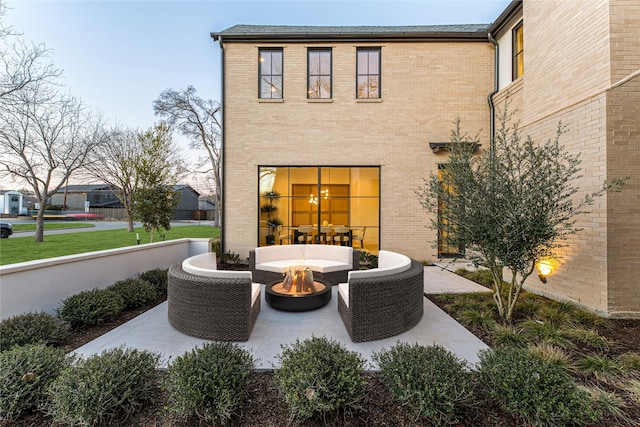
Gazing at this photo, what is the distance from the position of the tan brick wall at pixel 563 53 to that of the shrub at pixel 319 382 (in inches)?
225

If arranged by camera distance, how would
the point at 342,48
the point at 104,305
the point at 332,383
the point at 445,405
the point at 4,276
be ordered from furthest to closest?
the point at 342,48 → the point at 104,305 → the point at 4,276 → the point at 332,383 → the point at 445,405

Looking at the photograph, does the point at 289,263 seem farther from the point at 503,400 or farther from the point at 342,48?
the point at 342,48

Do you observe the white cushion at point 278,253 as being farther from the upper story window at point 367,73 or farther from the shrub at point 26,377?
the upper story window at point 367,73

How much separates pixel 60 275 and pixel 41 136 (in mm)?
10815

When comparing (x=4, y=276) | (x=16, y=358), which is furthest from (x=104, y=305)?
(x=16, y=358)

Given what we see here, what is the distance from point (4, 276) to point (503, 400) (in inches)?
233

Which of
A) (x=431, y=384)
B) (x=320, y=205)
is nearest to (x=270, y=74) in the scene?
(x=320, y=205)

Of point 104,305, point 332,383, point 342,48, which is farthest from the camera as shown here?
point 342,48

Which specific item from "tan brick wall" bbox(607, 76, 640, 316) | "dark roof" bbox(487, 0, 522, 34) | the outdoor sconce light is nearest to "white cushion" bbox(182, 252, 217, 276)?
the outdoor sconce light

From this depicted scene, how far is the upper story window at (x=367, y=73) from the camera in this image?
8.72 m

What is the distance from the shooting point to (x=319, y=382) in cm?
210

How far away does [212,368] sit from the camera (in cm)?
221

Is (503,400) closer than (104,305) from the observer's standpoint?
Yes

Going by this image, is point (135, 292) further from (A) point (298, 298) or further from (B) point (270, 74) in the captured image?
(B) point (270, 74)
